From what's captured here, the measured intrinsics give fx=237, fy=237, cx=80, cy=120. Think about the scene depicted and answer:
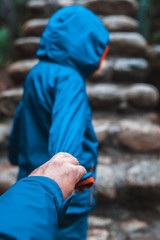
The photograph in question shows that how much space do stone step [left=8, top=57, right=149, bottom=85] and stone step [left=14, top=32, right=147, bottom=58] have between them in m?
0.18

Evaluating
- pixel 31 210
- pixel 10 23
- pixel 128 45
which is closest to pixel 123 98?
pixel 128 45

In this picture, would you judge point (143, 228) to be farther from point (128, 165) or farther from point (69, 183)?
point (69, 183)

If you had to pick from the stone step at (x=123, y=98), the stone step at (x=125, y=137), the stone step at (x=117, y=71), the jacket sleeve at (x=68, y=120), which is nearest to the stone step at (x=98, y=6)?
the stone step at (x=117, y=71)

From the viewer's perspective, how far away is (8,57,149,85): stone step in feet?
9.33

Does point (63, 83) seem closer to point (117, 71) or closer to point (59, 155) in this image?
point (59, 155)

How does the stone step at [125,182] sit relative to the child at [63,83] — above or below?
below

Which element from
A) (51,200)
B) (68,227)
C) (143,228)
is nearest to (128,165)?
(143,228)

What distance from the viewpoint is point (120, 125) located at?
2.37m

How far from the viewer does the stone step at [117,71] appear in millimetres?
2844

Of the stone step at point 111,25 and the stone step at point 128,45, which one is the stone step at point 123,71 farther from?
the stone step at point 111,25

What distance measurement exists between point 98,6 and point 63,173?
11.9 ft

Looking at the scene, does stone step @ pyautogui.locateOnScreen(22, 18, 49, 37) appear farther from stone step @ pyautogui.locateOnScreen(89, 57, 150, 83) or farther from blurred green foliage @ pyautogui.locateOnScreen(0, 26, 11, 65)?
stone step @ pyautogui.locateOnScreen(89, 57, 150, 83)

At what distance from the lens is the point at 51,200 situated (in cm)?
53

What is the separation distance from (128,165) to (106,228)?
560 millimetres
